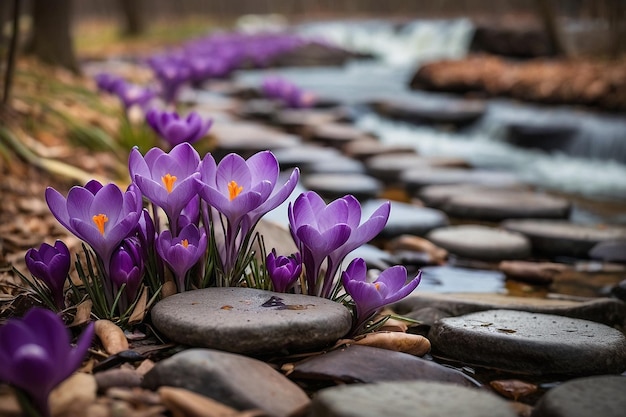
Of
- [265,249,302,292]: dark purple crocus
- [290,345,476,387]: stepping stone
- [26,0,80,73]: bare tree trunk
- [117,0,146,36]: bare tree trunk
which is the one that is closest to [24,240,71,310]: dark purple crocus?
[265,249,302,292]: dark purple crocus

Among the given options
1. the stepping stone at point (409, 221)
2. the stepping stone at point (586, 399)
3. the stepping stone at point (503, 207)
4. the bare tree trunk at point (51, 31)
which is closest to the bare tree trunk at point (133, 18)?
the bare tree trunk at point (51, 31)

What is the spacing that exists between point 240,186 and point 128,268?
0.98ft

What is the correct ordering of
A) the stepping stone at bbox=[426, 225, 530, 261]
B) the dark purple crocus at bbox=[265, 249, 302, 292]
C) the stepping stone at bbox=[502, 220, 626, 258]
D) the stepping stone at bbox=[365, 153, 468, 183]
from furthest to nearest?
the stepping stone at bbox=[365, 153, 468, 183]
the stepping stone at bbox=[502, 220, 626, 258]
the stepping stone at bbox=[426, 225, 530, 261]
the dark purple crocus at bbox=[265, 249, 302, 292]

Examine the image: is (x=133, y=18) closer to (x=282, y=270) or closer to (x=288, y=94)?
(x=288, y=94)

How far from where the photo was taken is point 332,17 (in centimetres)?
2969

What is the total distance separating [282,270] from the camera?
1.73 m

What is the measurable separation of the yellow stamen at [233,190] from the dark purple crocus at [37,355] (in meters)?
0.53

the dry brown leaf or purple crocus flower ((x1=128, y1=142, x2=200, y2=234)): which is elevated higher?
purple crocus flower ((x1=128, y1=142, x2=200, y2=234))

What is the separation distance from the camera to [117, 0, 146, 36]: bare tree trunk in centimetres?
1920

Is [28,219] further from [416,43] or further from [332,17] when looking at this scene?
[332,17]

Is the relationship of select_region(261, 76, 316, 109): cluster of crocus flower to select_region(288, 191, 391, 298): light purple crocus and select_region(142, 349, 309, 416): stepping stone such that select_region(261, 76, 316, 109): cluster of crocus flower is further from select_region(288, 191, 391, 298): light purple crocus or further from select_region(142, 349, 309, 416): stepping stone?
select_region(142, 349, 309, 416): stepping stone

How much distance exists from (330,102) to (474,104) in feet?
4.90

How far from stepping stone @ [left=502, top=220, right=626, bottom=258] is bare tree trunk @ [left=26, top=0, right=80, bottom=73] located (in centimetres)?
480

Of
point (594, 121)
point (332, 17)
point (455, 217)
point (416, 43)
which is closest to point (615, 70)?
point (594, 121)
